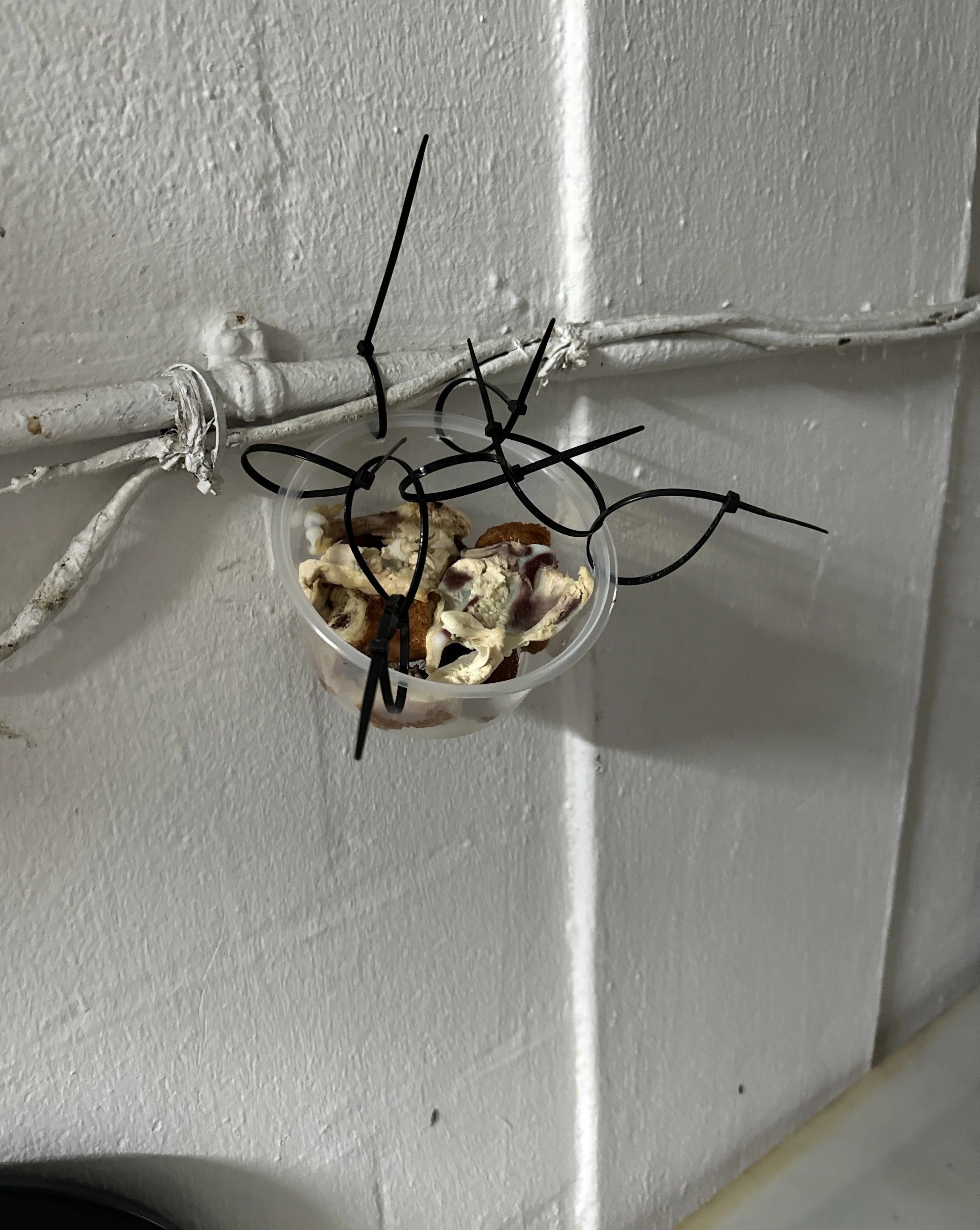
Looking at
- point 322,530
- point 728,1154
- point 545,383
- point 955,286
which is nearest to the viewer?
point 322,530

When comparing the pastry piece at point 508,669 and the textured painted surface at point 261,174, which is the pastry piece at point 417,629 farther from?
the textured painted surface at point 261,174

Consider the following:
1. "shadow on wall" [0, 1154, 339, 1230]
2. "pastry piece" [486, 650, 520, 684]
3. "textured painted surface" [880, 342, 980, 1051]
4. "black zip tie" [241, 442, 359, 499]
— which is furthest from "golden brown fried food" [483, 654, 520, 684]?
"textured painted surface" [880, 342, 980, 1051]

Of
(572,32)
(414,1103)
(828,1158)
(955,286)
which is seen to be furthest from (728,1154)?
(572,32)

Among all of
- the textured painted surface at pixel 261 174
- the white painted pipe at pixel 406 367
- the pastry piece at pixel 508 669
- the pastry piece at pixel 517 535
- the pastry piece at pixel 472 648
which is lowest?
the pastry piece at pixel 508 669

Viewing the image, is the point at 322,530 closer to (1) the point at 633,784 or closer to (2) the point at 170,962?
(2) the point at 170,962

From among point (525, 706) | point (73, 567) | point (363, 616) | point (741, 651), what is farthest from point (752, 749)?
point (73, 567)

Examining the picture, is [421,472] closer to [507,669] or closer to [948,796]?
[507,669]

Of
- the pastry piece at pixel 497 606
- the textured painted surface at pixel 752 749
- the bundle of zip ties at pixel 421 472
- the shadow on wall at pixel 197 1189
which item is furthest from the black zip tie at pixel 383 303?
the shadow on wall at pixel 197 1189
